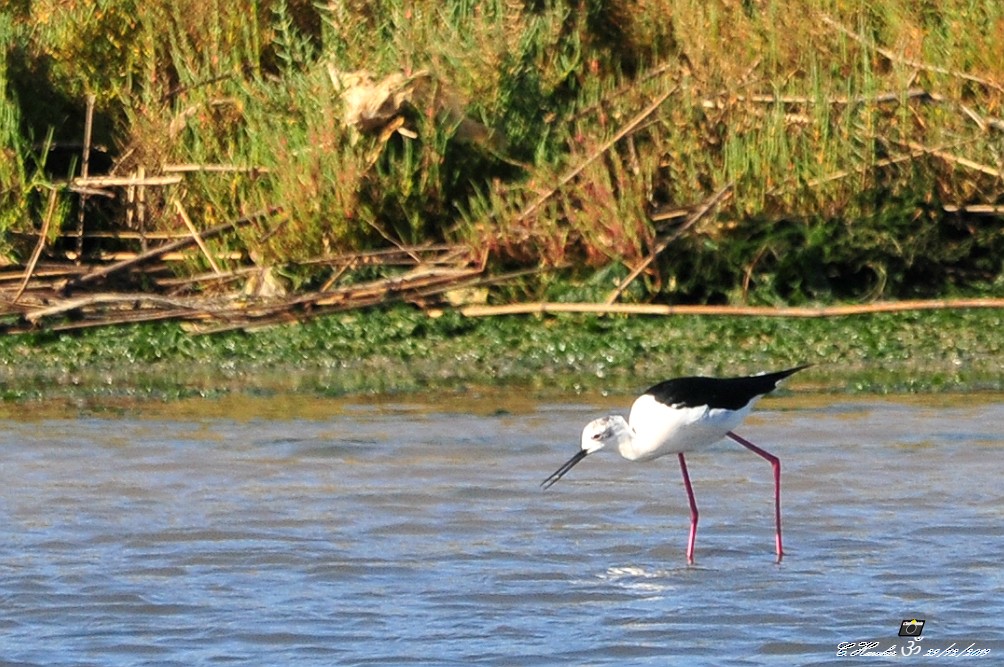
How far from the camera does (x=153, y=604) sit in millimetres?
5426

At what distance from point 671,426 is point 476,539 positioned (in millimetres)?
813

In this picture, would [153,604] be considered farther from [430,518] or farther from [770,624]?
[770,624]

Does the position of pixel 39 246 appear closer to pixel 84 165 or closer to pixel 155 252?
pixel 155 252

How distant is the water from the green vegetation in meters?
1.64

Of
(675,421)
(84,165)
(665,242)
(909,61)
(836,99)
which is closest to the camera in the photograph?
(675,421)

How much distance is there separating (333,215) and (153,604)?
4.83 m

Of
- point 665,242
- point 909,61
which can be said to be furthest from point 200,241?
point 909,61

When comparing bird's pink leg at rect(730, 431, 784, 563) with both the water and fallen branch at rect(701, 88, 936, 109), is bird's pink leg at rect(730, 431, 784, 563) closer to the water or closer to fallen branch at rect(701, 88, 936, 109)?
the water

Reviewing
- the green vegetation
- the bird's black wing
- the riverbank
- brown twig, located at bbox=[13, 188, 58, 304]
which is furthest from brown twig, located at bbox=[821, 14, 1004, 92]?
brown twig, located at bbox=[13, 188, 58, 304]

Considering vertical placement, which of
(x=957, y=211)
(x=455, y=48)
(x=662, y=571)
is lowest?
(x=662, y=571)

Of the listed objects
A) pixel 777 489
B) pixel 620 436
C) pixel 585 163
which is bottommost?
pixel 777 489

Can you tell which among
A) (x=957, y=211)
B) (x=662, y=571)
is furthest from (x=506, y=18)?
(x=662, y=571)

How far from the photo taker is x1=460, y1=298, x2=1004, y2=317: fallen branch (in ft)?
30.9

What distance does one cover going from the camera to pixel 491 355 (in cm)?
933
